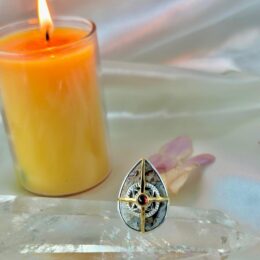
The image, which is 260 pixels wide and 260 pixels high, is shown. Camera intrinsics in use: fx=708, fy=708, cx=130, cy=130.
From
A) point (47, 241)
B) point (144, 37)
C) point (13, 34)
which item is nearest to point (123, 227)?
point (47, 241)

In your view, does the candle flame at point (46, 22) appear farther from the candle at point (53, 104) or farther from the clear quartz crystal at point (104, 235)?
the clear quartz crystal at point (104, 235)

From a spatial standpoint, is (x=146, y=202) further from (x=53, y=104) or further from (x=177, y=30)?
(x=177, y=30)

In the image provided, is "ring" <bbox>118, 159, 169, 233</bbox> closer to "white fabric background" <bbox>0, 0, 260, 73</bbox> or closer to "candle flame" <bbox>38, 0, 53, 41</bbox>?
"candle flame" <bbox>38, 0, 53, 41</bbox>

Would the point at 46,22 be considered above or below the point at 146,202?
above

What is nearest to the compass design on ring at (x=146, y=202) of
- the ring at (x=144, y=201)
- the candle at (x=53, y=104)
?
the ring at (x=144, y=201)

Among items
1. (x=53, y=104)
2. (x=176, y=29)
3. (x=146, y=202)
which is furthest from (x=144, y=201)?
(x=176, y=29)

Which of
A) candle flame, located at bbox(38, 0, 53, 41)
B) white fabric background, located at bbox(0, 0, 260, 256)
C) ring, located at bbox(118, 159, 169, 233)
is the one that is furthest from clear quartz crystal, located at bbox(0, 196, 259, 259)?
white fabric background, located at bbox(0, 0, 260, 256)
